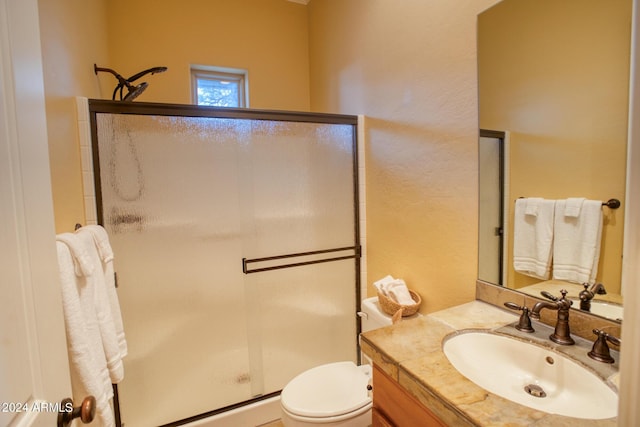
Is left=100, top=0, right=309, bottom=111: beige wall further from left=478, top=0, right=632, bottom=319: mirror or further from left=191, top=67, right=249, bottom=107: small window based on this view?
left=478, top=0, right=632, bottom=319: mirror

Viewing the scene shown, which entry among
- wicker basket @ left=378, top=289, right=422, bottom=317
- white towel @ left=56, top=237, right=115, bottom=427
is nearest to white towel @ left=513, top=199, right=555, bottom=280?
wicker basket @ left=378, top=289, right=422, bottom=317

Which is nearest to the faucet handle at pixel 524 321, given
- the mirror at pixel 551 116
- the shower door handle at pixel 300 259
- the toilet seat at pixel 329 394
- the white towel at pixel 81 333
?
the mirror at pixel 551 116

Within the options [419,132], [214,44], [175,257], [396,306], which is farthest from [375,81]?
[175,257]

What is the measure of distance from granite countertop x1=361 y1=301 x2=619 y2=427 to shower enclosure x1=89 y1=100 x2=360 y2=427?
3.20 feet

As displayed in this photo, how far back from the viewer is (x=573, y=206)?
40.5 inches

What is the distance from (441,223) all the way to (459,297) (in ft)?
1.13

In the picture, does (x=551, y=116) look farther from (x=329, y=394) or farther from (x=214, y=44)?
(x=214, y=44)

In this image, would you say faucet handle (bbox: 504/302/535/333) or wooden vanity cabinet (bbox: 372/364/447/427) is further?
faucet handle (bbox: 504/302/535/333)

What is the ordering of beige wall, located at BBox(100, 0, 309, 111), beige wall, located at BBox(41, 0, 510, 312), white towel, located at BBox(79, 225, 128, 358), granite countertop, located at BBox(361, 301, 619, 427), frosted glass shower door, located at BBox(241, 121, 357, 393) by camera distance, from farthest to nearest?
beige wall, located at BBox(100, 0, 309, 111) → frosted glass shower door, located at BBox(241, 121, 357, 393) → beige wall, located at BBox(41, 0, 510, 312) → white towel, located at BBox(79, 225, 128, 358) → granite countertop, located at BBox(361, 301, 619, 427)

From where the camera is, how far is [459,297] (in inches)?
56.1

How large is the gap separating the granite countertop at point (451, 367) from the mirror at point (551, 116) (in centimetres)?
19

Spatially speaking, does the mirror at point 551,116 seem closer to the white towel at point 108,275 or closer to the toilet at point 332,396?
the toilet at point 332,396

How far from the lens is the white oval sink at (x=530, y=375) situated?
776 millimetres

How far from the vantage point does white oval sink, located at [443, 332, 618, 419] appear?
78 centimetres
